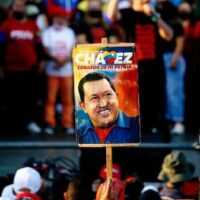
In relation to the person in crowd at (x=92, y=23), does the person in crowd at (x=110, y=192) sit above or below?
below

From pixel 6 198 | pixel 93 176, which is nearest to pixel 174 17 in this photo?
pixel 93 176

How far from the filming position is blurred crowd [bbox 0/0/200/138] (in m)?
14.1

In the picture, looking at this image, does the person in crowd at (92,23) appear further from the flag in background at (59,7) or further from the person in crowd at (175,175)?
the person in crowd at (175,175)

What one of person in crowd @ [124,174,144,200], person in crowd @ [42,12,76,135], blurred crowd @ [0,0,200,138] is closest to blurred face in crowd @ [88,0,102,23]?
blurred crowd @ [0,0,200,138]

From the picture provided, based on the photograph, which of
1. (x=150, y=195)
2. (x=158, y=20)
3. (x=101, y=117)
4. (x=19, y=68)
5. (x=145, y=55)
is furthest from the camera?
(x=19, y=68)

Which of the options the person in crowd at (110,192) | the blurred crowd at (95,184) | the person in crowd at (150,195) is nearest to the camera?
the person in crowd at (110,192)

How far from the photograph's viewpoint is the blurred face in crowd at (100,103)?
842cm

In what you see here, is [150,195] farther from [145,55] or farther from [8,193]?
[145,55]

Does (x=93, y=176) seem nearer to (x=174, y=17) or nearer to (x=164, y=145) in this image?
(x=164, y=145)

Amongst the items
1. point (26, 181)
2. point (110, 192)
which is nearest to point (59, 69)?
point (26, 181)

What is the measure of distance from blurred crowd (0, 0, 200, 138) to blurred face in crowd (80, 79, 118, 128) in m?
5.30

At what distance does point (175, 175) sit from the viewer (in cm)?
998

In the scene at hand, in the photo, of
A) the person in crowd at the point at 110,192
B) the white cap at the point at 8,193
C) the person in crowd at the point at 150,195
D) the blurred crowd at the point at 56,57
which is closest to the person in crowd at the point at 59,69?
the blurred crowd at the point at 56,57

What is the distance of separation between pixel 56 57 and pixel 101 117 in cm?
592
